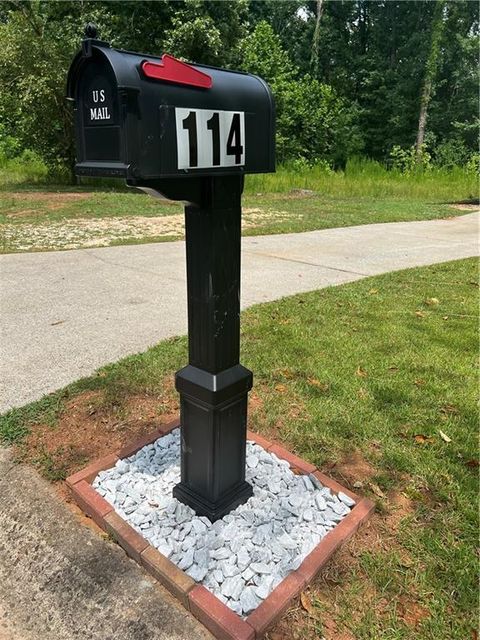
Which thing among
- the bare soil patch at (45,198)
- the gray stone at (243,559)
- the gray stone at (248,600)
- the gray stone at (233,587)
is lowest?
the gray stone at (248,600)

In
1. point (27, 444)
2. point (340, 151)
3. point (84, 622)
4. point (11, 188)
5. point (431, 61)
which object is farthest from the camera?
point (340, 151)

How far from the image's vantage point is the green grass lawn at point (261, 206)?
26.3 feet

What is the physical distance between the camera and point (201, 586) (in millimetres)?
1697

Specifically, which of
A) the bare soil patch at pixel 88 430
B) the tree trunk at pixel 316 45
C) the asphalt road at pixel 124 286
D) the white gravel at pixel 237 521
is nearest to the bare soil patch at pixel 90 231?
the asphalt road at pixel 124 286

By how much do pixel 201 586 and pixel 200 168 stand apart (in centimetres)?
138

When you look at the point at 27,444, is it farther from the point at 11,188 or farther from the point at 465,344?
the point at 11,188

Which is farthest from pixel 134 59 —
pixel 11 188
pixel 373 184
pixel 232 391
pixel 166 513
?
pixel 373 184

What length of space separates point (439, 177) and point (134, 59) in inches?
695

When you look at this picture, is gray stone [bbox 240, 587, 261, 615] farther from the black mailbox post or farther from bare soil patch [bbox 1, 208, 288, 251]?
bare soil patch [bbox 1, 208, 288, 251]

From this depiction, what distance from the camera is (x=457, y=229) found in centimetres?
960

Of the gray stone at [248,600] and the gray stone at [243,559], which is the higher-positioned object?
the gray stone at [243,559]

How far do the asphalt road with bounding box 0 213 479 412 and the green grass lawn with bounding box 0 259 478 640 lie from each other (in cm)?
33

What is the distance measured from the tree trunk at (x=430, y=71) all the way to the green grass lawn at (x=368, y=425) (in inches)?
766

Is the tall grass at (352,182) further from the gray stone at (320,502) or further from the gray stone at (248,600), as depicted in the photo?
the gray stone at (248,600)
